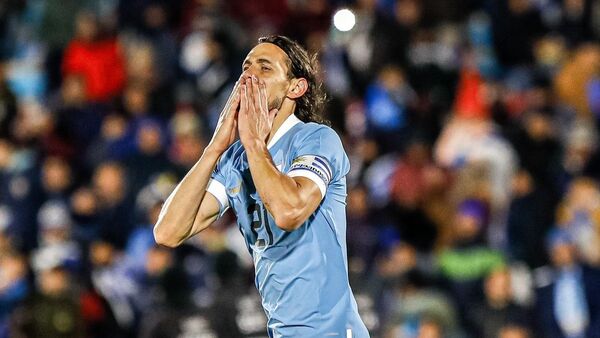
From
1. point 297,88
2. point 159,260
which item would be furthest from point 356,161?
point 297,88

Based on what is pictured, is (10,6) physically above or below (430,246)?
above

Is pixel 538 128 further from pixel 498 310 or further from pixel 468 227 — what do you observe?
pixel 498 310

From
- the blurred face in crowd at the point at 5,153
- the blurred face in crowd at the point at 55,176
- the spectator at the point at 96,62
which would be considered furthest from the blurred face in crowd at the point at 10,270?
the spectator at the point at 96,62

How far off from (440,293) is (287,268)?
555 cm

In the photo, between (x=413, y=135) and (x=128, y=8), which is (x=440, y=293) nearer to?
(x=413, y=135)

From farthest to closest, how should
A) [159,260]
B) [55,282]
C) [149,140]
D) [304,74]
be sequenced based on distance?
[149,140], [159,260], [55,282], [304,74]

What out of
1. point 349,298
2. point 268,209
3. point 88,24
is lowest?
point 349,298

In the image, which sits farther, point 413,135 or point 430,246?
point 413,135

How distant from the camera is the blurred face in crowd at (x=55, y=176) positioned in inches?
444

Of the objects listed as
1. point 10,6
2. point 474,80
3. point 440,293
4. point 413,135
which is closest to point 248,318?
point 440,293

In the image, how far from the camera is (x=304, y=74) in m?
5.11

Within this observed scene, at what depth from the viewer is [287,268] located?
4738 millimetres

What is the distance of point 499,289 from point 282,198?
5704 mm

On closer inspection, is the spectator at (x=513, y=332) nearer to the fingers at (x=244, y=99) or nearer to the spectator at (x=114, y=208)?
the spectator at (x=114, y=208)
